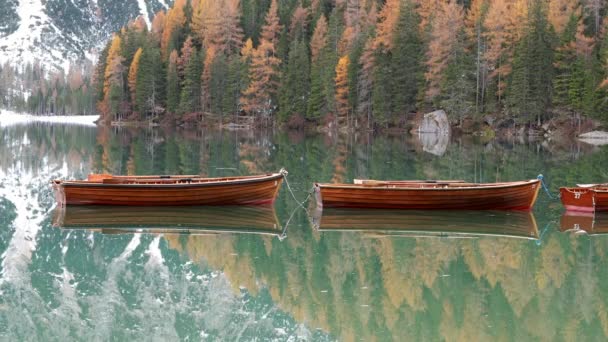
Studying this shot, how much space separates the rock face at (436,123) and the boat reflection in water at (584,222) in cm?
4982

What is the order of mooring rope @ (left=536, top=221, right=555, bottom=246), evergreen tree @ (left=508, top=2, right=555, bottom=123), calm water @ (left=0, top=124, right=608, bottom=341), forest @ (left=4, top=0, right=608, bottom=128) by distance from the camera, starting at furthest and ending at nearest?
forest @ (left=4, top=0, right=608, bottom=128)
evergreen tree @ (left=508, top=2, right=555, bottom=123)
mooring rope @ (left=536, top=221, right=555, bottom=246)
calm water @ (left=0, top=124, right=608, bottom=341)

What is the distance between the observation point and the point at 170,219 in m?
21.3

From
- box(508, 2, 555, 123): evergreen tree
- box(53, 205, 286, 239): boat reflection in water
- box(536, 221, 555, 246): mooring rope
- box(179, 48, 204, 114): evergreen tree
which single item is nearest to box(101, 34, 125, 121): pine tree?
box(179, 48, 204, 114): evergreen tree

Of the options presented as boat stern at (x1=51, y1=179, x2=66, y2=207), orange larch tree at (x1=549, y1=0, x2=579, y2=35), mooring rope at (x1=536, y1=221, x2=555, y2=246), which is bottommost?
mooring rope at (x1=536, y1=221, x2=555, y2=246)

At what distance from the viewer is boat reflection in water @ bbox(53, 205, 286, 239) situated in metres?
19.5

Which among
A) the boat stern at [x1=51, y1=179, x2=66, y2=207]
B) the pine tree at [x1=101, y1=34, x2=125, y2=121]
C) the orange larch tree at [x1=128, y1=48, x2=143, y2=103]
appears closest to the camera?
the boat stern at [x1=51, y1=179, x2=66, y2=207]

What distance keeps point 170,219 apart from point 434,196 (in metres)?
7.74

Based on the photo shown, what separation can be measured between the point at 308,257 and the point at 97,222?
753cm

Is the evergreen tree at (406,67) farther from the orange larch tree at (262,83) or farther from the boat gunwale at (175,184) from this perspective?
the boat gunwale at (175,184)

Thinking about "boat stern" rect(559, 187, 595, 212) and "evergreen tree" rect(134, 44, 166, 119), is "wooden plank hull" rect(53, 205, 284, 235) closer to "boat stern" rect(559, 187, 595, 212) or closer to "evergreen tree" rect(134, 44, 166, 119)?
"boat stern" rect(559, 187, 595, 212)

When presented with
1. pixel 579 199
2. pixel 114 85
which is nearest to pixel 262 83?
pixel 114 85

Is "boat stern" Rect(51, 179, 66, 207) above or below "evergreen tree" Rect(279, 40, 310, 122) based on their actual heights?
below

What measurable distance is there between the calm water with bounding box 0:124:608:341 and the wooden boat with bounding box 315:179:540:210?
55 centimetres

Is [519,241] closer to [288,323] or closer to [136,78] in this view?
[288,323]
